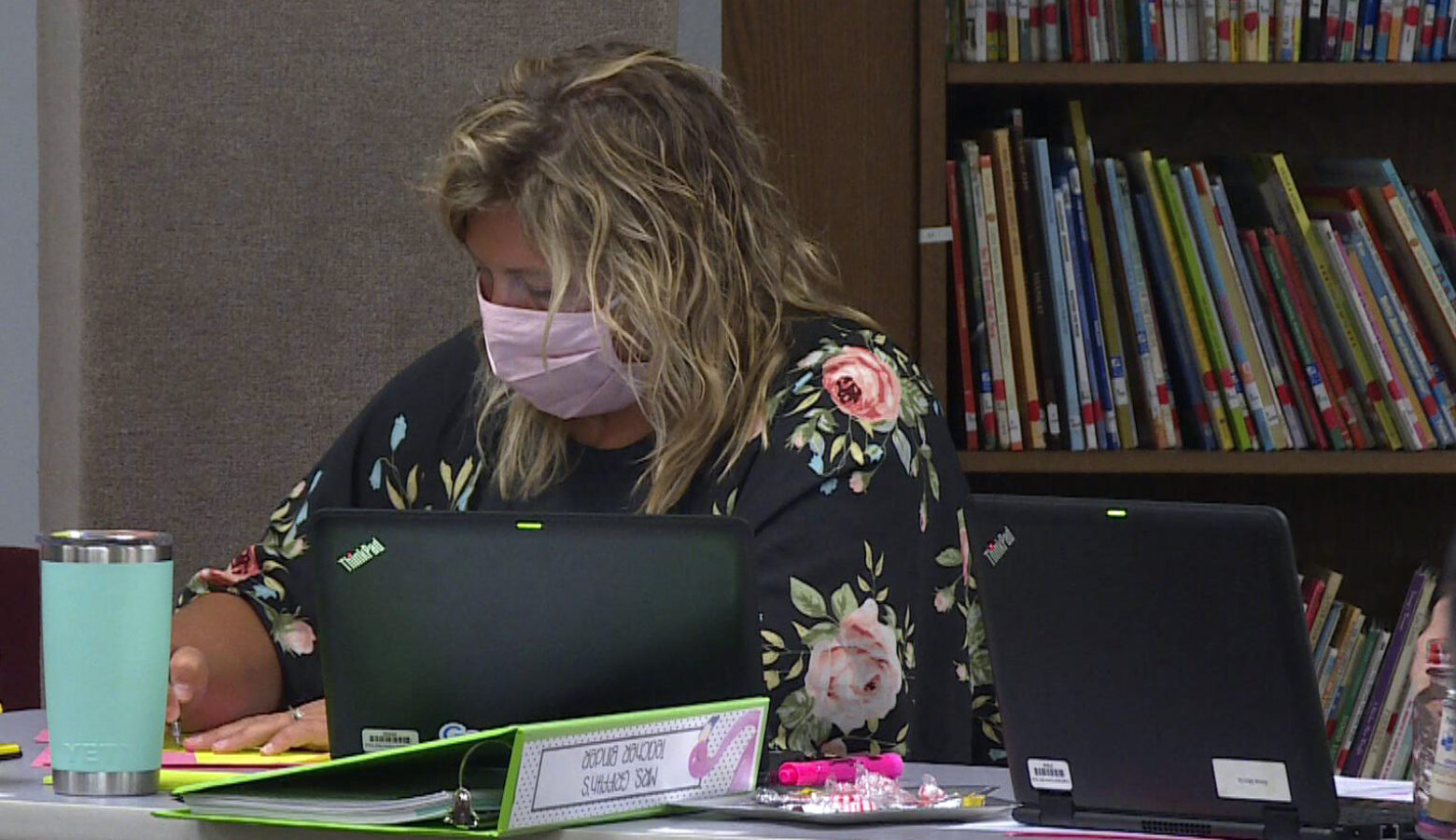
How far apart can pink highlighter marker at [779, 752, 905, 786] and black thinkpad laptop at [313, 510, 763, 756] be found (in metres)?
0.06

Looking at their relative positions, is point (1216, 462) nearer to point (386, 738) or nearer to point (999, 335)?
point (999, 335)

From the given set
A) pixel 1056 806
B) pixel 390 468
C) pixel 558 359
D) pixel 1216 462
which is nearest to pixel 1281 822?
pixel 1056 806

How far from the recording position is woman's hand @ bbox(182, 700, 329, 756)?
144 centimetres

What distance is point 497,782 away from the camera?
3.52 feet

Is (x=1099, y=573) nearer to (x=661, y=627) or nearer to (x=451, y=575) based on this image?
(x=661, y=627)

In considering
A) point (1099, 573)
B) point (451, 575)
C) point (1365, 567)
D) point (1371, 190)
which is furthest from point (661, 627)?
point (1365, 567)

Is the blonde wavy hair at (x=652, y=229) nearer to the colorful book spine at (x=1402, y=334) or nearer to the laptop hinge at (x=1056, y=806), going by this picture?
the laptop hinge at (x=1056, y=806)

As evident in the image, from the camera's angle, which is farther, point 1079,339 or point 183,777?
point 1079,339

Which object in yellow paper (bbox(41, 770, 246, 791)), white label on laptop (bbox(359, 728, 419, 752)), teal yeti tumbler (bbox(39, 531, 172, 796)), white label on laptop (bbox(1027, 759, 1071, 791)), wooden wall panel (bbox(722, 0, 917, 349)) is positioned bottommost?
yellow paper (bbox(41, 770, 246, 791))

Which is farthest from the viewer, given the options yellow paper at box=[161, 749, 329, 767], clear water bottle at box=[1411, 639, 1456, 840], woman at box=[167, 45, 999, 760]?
woman at box=[167, 45, 999, 760]

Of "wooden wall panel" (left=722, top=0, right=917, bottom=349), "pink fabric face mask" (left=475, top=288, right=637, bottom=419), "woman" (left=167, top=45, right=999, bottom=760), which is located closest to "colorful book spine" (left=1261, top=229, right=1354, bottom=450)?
"wooden wall panel" (left=722, top=0, right=917, bottom=349)

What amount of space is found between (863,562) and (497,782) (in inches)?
24.9

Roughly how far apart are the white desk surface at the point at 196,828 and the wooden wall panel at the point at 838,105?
54.7 inches

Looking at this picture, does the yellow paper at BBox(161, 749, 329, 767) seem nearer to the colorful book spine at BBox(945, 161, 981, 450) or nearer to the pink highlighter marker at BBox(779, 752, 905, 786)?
the pink highlighter marker at BBox(779, 752, 905, 786)
